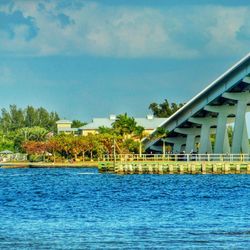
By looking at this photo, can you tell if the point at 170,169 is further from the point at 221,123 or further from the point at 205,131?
the point at 205,131

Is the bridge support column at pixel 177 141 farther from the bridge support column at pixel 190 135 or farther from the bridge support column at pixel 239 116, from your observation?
the bridge support column at pixel 239 116

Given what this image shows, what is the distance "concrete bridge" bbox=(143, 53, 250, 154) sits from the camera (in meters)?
117

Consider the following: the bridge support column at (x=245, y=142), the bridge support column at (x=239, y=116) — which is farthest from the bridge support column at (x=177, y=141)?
the bridge support column at (x=239, y=116)

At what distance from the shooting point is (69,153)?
596 ft

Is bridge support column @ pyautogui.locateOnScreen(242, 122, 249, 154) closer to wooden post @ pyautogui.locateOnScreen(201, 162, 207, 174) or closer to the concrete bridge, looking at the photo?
the concrete bridge

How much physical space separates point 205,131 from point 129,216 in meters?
76.8

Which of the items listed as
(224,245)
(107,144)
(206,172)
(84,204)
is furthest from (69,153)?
(224,245)

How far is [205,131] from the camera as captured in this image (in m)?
132

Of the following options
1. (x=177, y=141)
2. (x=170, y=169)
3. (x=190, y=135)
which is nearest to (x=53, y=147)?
(x=177, y=141)

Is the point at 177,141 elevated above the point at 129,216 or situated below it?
above

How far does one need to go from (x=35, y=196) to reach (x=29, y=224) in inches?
1032

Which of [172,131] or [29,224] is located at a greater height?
[172,131]

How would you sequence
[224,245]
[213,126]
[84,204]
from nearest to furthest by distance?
1. [224,245]
2. [84,204]
3. [213,126]

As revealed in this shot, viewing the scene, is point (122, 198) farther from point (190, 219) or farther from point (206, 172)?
point (206, 172)
